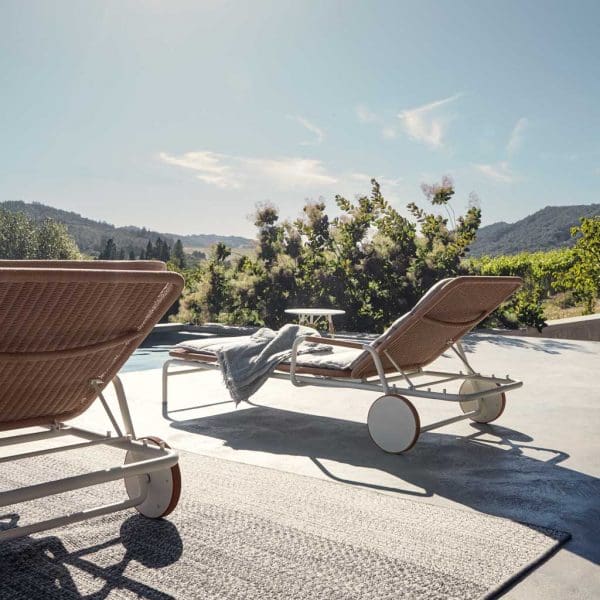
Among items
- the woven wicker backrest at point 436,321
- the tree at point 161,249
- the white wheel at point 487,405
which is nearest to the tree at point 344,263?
the white wheel at point 487,405

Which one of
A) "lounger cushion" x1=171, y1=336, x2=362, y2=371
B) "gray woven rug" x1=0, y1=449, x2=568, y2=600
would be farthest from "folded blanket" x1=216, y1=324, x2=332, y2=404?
"gray woven rug" x1=0, y1=449, x2=568, y2=600

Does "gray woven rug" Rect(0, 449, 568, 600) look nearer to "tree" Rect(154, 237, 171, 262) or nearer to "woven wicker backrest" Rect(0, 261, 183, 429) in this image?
"woven wicker backrest" Rect(0, 261, 183, 429)

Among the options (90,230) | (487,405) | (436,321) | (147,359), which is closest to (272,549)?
(436,321)

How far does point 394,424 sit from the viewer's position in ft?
11.8

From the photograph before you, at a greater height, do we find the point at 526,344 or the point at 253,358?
the point at 253,358

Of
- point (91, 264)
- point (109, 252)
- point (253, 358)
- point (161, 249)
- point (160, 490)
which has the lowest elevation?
point (160, 490)

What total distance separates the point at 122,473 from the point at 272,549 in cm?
54

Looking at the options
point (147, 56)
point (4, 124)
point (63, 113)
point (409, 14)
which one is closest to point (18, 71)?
point (63, 113)

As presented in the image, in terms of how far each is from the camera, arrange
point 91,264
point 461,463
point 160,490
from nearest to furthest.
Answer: point 160,490 → point 91,264 → point 461,463

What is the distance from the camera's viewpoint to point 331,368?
160 inches

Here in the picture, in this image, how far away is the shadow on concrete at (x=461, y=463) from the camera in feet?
8.99

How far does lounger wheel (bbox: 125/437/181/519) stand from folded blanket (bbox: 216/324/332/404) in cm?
166

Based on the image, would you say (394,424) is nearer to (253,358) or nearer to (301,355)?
(301,355)

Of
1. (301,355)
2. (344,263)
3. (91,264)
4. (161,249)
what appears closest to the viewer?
(91,264)
